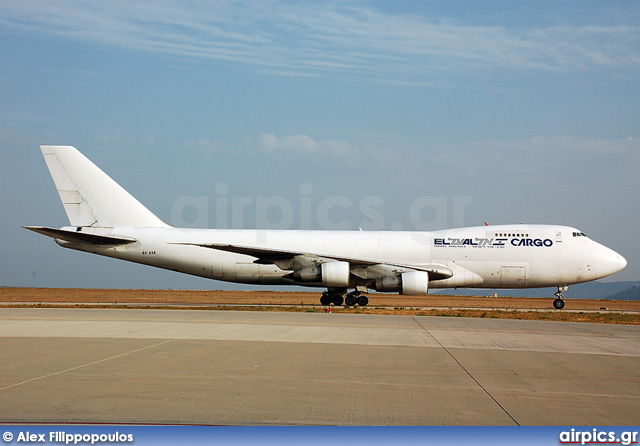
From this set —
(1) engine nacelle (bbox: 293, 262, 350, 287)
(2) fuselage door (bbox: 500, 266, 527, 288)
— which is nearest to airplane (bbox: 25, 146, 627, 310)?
(2) fuselage door (bbox: 500, 266, 527, 288)

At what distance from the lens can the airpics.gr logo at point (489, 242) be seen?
29.4 metres

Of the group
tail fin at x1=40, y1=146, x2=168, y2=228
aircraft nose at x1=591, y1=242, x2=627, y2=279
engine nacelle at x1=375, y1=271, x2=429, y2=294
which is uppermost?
tail fin at x1=40, y1=146, x2=168, y2=228

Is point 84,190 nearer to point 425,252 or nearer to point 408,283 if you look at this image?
point 408,283

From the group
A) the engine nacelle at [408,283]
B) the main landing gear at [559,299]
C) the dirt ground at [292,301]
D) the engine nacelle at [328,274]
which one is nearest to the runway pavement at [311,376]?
the engine nacelle at [408,283]

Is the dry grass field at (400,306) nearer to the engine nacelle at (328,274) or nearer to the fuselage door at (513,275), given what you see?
the engine nacelle at (328,274)

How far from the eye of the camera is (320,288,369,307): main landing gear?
95.9 feet

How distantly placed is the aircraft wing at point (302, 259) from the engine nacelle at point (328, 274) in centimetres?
44

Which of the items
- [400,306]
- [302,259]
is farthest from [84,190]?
[400,306]

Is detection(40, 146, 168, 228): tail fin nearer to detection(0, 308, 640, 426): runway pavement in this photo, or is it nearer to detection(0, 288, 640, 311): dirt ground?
detection(0, 288, 640, 311): dirt ground

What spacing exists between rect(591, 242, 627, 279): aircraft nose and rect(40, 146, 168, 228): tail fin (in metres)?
23.0

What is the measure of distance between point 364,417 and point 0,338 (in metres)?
9.81

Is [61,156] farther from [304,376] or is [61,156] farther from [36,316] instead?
[304,376]

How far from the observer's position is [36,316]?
19297mm

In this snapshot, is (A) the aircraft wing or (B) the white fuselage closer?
(A) the aircraft wing
